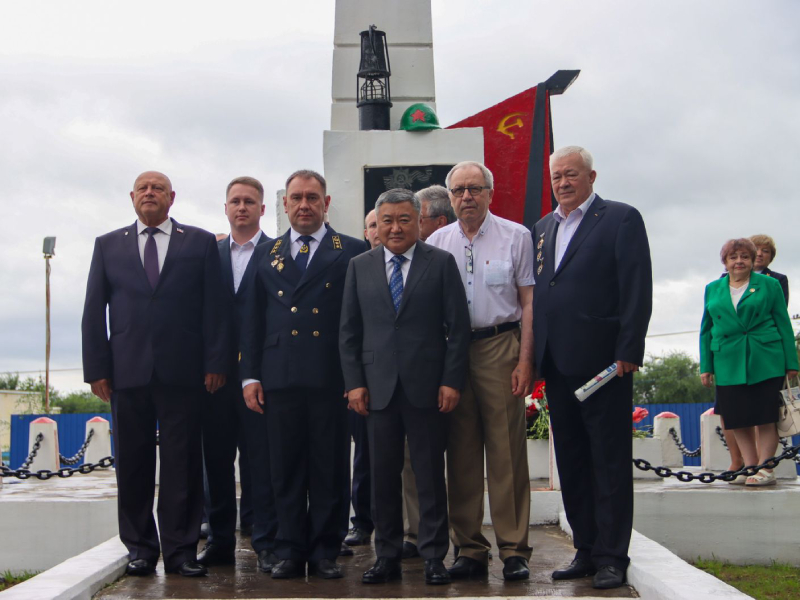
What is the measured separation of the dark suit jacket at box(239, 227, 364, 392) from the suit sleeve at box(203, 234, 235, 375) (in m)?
0.10

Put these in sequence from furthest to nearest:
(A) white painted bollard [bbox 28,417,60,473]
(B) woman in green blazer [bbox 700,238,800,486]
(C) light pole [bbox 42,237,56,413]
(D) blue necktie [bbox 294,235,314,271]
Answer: (C) light pole [bbox 42,237,56,413], (A) white painted bollard [bbox 28,417,60,473], (B) woman in green blazer [bbox 700,238,800,486], (D) blue necktie [bbox 294,235,314,271]

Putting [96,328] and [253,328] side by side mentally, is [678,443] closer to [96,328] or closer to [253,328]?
[253,328]

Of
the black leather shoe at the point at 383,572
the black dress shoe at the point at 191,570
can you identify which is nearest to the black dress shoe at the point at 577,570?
the black leather shoe at the point at 383,572

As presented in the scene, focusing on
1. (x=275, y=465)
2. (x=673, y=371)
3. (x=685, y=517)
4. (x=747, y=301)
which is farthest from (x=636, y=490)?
(x=673, y=371)

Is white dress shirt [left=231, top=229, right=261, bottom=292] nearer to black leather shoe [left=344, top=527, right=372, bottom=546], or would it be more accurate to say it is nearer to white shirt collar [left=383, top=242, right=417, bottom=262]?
white shirt collar [left=383, top=242, right=417, bottom=262]

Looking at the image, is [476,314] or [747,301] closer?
[476,314]

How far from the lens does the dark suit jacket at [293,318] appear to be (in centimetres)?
436

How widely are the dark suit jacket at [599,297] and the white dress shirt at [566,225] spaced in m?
0.07

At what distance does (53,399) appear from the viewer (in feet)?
141

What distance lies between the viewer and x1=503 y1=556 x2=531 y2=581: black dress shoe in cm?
418

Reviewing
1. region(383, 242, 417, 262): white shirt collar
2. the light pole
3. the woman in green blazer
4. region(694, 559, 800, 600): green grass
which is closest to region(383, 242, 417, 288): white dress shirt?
region(383, 242, 417, 262): white shirt collar

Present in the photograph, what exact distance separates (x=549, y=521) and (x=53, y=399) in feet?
133

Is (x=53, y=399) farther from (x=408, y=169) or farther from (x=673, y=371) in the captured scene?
(x=408, y=169)

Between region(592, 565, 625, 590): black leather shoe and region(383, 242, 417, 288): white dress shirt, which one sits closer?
region(592, 565, 625, 590): black leather shoe
